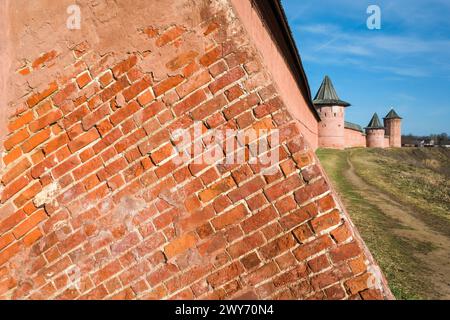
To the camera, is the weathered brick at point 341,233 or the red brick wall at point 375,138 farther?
the red brick wall at point 375,138

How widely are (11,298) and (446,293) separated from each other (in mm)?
6419

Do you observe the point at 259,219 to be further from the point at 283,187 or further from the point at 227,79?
the point at 227,79

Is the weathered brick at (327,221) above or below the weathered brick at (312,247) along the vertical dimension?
above

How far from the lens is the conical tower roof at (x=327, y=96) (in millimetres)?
39463

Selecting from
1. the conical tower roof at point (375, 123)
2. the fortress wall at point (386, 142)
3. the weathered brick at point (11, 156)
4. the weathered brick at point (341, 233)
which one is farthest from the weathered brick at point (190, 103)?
the fortress wall at point (386, 142)

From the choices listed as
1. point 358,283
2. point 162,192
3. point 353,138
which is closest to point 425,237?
point 358,283

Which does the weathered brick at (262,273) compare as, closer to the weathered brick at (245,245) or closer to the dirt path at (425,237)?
the weathered brick at (245,245)

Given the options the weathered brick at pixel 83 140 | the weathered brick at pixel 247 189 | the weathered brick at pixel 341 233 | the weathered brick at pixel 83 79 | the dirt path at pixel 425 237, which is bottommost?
the dirt path at pixel 425 237

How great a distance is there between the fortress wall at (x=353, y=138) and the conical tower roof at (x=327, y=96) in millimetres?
4869

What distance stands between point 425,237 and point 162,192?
9.34m

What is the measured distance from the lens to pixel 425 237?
364 inches

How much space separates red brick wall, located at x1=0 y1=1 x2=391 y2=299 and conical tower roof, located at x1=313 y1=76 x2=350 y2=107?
39633mm

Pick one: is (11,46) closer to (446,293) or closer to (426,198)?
(446,293)
